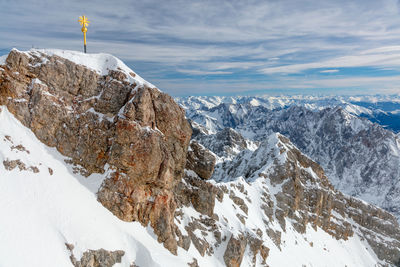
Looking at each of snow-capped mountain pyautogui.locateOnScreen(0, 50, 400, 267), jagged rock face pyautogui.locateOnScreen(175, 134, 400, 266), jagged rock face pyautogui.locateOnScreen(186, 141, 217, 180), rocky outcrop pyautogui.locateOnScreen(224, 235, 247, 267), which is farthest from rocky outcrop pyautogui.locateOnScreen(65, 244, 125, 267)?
jagged rock face pyautogui.locateOnScreen(186, 141, 217, 180)

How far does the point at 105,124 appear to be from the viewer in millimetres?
44469

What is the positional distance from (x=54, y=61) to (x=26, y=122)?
11.3 meters

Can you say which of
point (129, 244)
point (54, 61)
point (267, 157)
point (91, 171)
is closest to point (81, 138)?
point (91, 171)

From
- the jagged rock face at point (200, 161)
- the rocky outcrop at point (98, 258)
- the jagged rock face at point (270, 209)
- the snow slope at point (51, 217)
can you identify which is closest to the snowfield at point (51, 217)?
the snow slope at point (51, 217)

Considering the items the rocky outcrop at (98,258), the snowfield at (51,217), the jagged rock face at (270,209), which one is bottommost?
the jagged rock face at (270,209)

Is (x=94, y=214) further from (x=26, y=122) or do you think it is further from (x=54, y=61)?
(x=54, y=61)

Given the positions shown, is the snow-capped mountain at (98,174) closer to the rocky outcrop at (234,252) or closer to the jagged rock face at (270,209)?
the rocky outcrop at (234,252)

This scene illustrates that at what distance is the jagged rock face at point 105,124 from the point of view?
4097 cm

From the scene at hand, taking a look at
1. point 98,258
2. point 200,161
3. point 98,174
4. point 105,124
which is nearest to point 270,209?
point 200,161

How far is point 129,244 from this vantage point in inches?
1490

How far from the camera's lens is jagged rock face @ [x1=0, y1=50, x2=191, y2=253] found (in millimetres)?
40969

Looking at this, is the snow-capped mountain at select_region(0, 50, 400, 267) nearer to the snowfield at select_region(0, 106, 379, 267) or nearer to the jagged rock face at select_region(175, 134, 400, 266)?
the snowfield at select_region(0, 106, 379, 267)

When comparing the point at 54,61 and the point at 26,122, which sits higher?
the point at 54,61

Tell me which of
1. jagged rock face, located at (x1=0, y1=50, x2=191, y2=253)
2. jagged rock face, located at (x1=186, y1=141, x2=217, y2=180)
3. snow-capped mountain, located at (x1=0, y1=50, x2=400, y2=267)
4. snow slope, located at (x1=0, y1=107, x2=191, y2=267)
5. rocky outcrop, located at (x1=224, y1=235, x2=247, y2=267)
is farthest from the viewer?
jagged rock face, located at (x1=186, y1=141, x2=217, y2=180)
